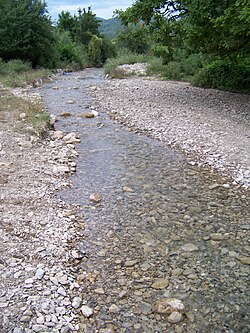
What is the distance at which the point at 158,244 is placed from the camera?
14.8 feet

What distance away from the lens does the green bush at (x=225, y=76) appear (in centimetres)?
1348

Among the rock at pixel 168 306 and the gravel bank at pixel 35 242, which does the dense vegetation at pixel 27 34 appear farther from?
the rock at pixel 168 306

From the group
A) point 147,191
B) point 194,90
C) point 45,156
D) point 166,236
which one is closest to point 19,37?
point 194,90

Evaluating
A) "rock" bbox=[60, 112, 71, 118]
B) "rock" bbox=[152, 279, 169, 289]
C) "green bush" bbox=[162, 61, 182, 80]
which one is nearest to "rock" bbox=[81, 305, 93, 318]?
"rock" bbox=[152, 279, 169, 289]

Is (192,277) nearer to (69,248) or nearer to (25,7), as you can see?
(69,248)

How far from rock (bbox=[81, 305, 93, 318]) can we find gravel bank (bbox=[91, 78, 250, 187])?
3.90 m

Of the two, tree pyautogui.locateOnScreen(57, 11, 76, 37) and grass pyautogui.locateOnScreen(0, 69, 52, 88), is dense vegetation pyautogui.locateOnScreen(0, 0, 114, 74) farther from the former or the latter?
tree pyautogui.locateOnScreen(57, 11, 76, 37)

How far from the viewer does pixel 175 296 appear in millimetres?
3582

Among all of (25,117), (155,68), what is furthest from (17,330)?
(155,68)

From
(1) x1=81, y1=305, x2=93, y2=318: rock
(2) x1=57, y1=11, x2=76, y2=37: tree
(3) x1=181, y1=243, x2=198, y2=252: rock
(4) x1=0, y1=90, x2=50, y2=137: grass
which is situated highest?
(2) x1=57, y1=11, x2=76, y2=37: tree

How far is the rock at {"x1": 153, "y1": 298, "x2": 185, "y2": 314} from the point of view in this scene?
11.1ft

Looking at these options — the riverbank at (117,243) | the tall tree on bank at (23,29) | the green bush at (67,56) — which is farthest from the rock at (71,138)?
the green bush at (67,56)

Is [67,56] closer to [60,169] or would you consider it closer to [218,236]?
[60,169]

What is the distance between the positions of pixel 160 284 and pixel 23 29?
75.2 ft
